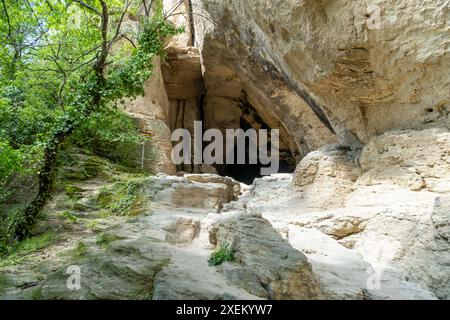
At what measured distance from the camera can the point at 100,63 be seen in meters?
8.03

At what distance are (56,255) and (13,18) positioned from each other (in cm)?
546

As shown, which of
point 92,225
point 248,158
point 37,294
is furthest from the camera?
point 248,158

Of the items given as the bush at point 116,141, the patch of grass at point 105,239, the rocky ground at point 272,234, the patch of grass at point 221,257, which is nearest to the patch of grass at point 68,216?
the rocky ground at point 272,234

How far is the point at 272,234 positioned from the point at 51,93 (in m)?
9.07

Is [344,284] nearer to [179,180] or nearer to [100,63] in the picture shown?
[179,180]

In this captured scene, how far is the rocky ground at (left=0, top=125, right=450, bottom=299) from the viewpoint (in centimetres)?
407

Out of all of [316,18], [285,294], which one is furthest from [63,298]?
[316,18]

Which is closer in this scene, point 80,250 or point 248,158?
point 80,250

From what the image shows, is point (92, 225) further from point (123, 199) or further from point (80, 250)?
point (80, 250)

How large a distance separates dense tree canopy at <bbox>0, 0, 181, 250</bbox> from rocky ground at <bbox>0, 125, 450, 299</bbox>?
1.00m

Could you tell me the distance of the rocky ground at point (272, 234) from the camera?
4.07m

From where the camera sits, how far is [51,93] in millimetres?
10930

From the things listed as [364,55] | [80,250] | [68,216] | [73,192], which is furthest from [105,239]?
[364,55]

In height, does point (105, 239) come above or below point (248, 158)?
below
